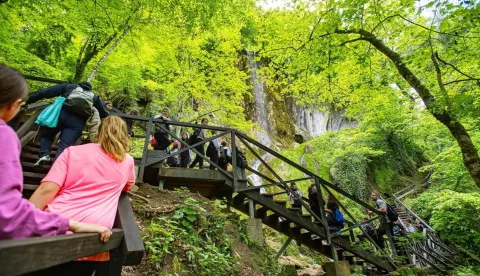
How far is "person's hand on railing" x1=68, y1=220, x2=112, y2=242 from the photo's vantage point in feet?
3.65

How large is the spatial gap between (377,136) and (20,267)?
2211cm

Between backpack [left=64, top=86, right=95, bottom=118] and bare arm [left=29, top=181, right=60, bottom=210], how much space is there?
251 cm

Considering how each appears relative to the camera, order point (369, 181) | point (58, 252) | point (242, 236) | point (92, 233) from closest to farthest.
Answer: point (58, 252) < point (92, 233) < point (242, 236) < point (369, 181)

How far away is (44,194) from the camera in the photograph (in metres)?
1.37

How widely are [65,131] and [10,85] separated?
120 inches

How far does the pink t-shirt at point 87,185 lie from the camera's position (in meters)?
1.41

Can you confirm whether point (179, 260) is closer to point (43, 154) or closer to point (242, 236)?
point (242, 236)

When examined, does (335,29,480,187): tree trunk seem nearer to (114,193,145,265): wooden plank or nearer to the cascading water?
(114,193,145,265): wooden plank

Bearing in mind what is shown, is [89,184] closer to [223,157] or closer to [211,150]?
[211,150]

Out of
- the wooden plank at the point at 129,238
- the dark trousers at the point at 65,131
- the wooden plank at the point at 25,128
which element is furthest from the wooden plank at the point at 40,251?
the wooden plank at the point at 25,128

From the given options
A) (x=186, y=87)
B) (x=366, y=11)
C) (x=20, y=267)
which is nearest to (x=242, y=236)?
(x=20, y=267)

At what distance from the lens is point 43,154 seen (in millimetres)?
3623

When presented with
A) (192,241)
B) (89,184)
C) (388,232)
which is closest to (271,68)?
(388,232)

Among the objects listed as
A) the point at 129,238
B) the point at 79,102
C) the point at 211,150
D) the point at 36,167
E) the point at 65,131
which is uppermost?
the point at 79,102
